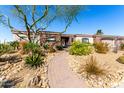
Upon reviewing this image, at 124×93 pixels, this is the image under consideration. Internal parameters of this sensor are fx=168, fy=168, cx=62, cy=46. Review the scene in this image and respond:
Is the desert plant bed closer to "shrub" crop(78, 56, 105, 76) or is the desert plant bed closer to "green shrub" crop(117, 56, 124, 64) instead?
"shrub" crop(78, 56, 105, 76)

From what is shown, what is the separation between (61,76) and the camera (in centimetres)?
361

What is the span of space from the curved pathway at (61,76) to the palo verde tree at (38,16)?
844 millimetres

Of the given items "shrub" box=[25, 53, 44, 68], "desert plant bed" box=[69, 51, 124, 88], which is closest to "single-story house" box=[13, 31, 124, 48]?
"desert plant bed" box=[69, 51, 124, 88]

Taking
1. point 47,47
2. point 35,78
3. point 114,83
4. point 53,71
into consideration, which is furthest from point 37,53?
point 114,83

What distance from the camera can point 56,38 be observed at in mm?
4613

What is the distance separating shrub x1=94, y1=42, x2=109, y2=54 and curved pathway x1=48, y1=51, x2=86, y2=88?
3.44 feet

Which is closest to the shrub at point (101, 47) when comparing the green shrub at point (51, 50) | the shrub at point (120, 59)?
the shrub at point (120, 59)

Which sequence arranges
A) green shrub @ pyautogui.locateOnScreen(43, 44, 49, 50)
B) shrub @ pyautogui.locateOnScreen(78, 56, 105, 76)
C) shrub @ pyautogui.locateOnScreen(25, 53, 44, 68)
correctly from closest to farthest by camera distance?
shrub @ pyautogui.locateOnScreen(78, 56, 105, 76) < shrub @ pyautogui.locateOnScreen(25, 53, 44, 68) < green shrub @ pyautogui.locateOnScreen(43, 44, 49, 50)

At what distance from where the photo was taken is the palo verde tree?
14.4ft

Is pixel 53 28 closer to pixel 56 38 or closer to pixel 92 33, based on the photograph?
pixel 56 38

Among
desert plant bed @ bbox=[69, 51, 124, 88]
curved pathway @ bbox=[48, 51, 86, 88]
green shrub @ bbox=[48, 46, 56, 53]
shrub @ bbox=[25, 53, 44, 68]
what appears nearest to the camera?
curved pathway @ bbox=[48, 51, 86, 88]

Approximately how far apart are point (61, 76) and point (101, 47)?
6.49 feet

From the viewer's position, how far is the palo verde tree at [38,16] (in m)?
4.38

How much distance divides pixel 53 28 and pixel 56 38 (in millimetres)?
359
